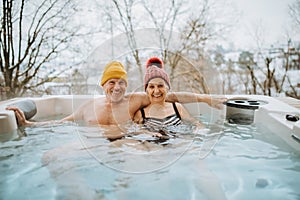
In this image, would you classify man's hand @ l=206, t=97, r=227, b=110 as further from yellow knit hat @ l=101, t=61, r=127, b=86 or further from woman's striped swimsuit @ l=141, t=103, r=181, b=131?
yellow knit hat @ l=101, t=61, r=127, b=86

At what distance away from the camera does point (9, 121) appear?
175 cm

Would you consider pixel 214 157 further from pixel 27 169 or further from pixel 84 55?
pixel 84 55

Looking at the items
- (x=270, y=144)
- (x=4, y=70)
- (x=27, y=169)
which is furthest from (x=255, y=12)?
(x=4, y=70)

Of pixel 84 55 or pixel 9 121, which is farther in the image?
pixel 84 55

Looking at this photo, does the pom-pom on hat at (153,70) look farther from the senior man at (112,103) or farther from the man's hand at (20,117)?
the man's hand at (20,117)

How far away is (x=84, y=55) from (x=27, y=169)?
8.39 ft

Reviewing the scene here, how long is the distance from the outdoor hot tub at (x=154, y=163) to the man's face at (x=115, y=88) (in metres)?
0.24

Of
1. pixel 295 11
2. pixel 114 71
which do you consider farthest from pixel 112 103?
pixel 295 11

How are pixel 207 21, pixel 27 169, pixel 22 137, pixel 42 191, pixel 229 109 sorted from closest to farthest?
1. pixel 42 191
2. pixel 27 169
3. pixel 22 137
4. pixel 229 109
5. pixel 207 21

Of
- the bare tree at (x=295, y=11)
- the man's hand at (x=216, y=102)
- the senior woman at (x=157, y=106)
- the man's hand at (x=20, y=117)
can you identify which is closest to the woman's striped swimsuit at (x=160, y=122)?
the senior woman at (x=157, y=106)

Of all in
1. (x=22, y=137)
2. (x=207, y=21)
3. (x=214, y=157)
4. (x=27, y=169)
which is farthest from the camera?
(x=207, y=21)

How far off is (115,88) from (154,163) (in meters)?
0.69

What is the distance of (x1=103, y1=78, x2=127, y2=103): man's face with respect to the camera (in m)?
1.75

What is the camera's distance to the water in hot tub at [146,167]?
105 cm
